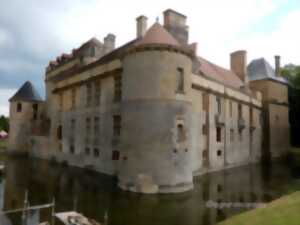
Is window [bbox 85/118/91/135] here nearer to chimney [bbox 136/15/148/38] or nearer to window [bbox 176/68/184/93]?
chimney [bbox 136/15/148/38]

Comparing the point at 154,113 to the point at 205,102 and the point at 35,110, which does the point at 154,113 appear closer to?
the point at 205,102

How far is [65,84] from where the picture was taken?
3159 cm

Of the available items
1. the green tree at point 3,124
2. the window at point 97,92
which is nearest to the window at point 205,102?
the window at point 97,92

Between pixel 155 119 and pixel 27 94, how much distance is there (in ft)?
95.9

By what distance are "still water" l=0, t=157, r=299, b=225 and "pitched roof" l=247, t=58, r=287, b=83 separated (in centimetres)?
1868

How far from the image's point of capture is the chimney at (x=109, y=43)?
1309 inches

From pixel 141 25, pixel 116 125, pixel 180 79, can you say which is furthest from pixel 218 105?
pixel 141 25

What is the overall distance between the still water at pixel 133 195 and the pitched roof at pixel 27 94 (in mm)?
16904

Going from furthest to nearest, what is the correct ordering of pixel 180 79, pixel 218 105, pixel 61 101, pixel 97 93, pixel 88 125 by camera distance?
pixel 61 101 → pixel 218 105 → pixel 88 125 → pixel 97 93 → pixel 180 79

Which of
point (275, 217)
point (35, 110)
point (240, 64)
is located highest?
point (240, 64)

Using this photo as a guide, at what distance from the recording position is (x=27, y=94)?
130 ft

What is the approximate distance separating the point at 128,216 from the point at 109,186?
6.64 meters

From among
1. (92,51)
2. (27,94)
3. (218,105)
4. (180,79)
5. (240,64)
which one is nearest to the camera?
(180,79)

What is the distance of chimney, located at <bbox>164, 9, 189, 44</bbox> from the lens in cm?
2572
